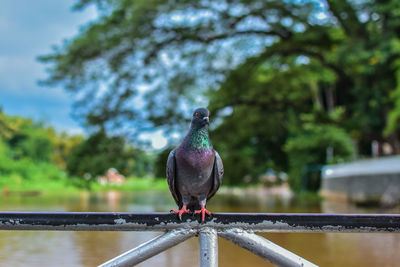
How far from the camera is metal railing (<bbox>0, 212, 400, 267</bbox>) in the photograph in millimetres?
1547

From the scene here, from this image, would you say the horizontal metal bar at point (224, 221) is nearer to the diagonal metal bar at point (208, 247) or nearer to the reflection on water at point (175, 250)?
the diagonal metal bar at point (208, 247)

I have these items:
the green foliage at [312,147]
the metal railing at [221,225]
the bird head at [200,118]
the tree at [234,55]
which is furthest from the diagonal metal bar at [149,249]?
the green foliage at [312,147]

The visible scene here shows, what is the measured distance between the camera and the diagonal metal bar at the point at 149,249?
1.56m

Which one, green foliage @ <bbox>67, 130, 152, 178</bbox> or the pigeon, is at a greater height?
green foliage @ <bbox>67, 130, 152, 178</bbox>

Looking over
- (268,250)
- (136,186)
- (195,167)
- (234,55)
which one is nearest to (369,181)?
(234,55)

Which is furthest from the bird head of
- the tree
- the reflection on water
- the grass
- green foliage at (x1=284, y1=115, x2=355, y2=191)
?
the grass

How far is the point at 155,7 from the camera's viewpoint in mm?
12406

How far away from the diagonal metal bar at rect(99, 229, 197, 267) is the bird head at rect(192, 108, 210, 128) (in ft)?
2.10

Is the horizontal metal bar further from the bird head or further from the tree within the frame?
the tree

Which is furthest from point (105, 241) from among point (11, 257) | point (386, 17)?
point (386, 17)

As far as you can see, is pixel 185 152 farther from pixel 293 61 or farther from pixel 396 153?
pixel 293 61

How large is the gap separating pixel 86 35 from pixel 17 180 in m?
22.5

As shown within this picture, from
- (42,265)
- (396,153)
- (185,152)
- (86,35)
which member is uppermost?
(86,35)

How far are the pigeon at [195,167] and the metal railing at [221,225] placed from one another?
0.47 m
